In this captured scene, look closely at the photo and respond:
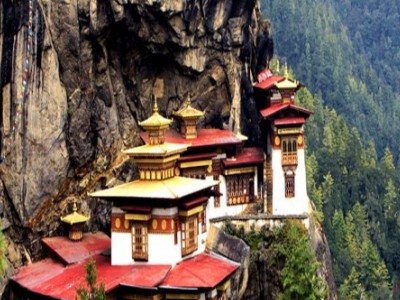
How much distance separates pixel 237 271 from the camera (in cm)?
3162

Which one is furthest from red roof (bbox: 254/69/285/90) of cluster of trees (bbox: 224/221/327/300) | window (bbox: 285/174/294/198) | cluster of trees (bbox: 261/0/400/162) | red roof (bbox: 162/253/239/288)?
cluster of trees (bbox: 261/0/400/162)

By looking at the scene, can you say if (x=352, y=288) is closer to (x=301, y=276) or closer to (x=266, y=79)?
(x=266, y=79)

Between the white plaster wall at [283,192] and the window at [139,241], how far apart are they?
8.64 meters

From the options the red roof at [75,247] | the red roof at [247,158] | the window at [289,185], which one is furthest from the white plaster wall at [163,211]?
the window at [289,185]

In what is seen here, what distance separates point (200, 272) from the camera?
1179 inches

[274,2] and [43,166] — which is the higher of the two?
[274,2]

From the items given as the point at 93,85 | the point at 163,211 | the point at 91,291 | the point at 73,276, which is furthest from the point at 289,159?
the point at 91,291

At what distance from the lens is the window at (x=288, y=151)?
3791cm

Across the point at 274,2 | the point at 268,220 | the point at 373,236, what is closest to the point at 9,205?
the point at 268,220

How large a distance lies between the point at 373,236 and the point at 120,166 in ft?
145

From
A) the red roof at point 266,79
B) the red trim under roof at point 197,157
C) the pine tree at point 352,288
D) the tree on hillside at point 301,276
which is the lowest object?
the pine tree at point 352,288

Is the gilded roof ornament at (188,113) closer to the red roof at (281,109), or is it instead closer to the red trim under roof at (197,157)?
the red trim under roof at (197,157)

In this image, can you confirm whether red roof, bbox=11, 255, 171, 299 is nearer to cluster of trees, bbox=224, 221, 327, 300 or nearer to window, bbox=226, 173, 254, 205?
cluster of trees, bbox=224, 221, 327, 300

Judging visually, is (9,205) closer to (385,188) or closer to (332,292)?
(332,292)
